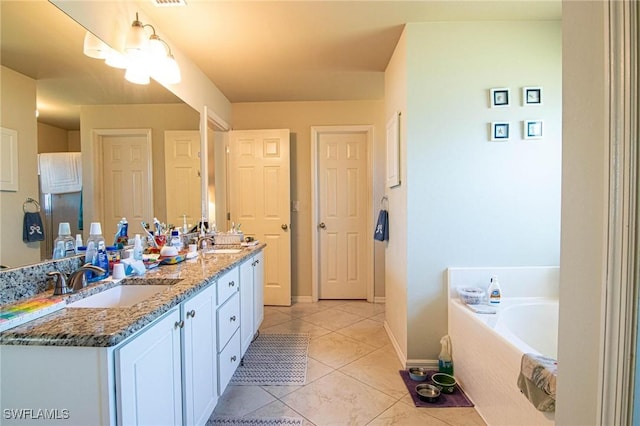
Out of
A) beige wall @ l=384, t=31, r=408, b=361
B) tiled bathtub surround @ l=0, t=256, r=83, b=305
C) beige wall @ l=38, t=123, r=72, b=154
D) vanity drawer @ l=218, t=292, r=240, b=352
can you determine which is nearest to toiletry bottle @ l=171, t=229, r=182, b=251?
vanity drawer @ l=218, t=292, r=240, b=352

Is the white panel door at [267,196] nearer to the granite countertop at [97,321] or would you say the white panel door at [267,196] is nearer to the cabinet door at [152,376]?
the granite countertop at [97,321]

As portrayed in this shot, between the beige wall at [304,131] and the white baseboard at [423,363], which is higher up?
the beige wall at [304,131]

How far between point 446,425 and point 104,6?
2.85m

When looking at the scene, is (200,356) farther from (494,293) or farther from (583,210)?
(494,293)

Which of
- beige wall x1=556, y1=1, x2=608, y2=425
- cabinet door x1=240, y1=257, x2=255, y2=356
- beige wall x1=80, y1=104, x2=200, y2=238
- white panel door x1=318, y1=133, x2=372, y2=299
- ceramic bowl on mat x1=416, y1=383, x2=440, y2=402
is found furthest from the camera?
white panel door x1=318, y1=133, x2=372, y2=299

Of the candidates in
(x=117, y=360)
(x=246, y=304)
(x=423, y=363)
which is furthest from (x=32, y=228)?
(x=423, y=363)

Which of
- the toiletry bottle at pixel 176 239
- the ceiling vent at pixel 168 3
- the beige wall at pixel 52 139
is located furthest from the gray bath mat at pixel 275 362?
the ceiling vent at pixel 168 3

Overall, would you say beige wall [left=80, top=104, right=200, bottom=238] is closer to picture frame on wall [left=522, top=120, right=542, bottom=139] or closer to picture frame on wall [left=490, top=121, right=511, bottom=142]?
picture frame on wall [left=490, top=121, right=511, bottom=142]

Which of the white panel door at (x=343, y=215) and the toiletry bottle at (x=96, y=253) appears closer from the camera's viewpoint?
the toiletry bottle at (x=96, y=253)

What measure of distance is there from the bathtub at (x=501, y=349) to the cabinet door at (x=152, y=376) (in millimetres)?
1455

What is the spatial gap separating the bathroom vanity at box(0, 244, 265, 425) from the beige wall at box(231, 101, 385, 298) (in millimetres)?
2292

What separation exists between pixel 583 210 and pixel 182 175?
2375 mm

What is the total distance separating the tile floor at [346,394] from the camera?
5.64ft

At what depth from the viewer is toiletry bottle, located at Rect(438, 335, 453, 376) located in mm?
2100
